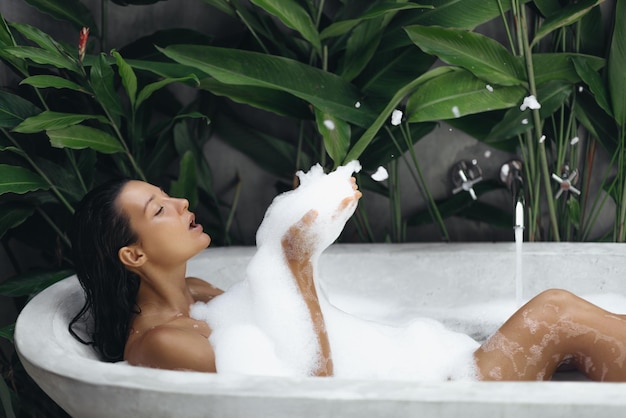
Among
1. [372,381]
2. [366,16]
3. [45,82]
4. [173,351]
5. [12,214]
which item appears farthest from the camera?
[12,214]

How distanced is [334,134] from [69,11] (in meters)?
0.65

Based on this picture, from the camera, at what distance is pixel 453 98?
188 centimetres

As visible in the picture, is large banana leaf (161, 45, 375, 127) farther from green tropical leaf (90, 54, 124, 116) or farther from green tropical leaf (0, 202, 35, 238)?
green tropical leaf (0, 202, 35, 238)

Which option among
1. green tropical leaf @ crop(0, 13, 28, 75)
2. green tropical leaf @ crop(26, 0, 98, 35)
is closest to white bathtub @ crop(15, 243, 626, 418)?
green tropical leaf @ crop(0, 13, 28, 75)

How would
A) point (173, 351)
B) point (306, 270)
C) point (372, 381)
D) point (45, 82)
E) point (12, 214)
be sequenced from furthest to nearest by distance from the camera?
1. point (12, 214)
2. point (45, 82)
3. point (306, 270)
4. point (173, 351)
5. point (372, 381)

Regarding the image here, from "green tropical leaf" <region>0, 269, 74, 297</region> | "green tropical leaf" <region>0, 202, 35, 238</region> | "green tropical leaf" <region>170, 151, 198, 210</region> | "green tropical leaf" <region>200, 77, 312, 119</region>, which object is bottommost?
"green tropical leaf" <region>0, 269, 74, 297</region>

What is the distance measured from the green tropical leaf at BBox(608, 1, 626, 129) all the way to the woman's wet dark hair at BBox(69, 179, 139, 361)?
3.59 feet

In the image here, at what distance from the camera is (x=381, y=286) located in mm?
1927

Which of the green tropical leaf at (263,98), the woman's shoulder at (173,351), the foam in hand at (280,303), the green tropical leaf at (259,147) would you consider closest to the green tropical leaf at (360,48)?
the green tropical leaf at (263,98)

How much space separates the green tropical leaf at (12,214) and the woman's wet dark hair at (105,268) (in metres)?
0.39

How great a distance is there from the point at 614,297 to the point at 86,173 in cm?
118

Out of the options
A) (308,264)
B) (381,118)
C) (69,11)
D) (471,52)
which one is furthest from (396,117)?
(69,11)

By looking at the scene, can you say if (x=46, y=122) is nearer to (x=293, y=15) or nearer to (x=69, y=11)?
(x=69, y=11)

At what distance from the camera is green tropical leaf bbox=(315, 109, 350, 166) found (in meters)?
1.84
